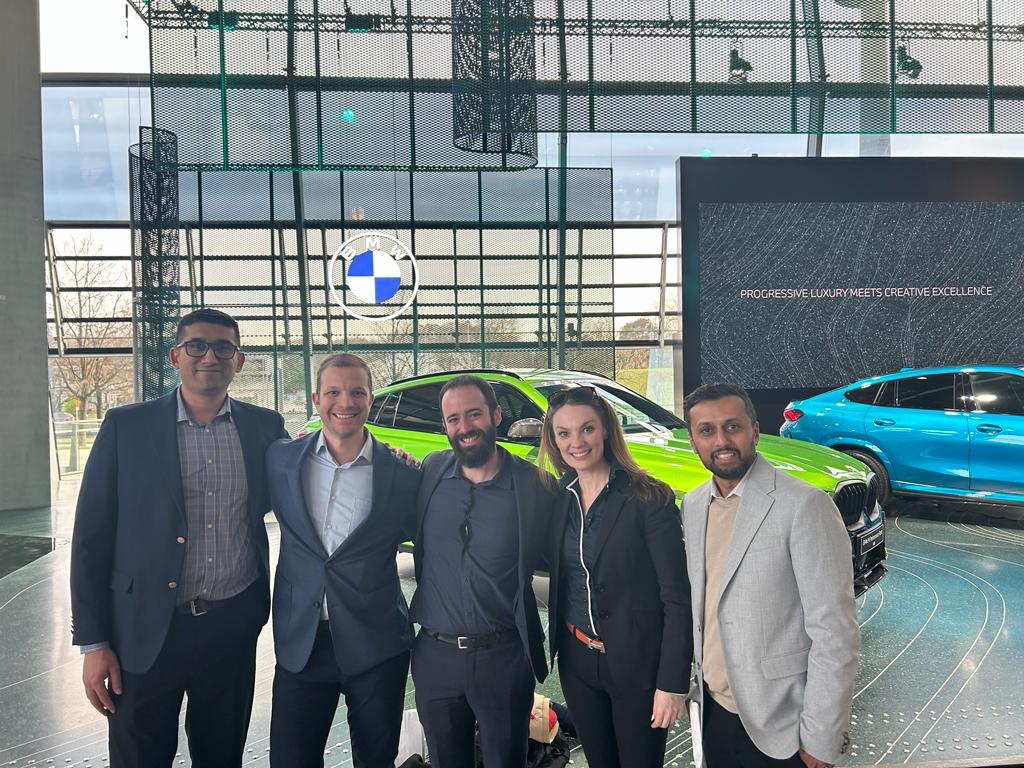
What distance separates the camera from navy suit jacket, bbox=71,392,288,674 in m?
2.50

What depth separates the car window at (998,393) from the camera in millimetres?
7438

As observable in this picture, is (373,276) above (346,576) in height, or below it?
above

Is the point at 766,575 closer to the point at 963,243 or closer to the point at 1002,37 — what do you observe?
the point at 963,243

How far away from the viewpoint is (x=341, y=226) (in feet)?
32.6

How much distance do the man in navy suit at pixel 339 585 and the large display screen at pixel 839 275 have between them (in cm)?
731

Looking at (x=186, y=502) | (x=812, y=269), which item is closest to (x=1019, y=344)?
(x=812, y=269)

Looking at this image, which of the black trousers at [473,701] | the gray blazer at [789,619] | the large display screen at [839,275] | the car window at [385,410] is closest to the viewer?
the gray blazer at [789,619]

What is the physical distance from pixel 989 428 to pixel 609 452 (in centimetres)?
649

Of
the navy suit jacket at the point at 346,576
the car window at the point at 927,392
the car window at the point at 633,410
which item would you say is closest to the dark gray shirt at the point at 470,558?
the navy suit jacket at the point at 346,576

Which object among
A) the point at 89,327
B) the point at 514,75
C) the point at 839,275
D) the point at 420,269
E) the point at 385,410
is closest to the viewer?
the point at 385,410

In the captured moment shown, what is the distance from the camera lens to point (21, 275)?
10.4 m

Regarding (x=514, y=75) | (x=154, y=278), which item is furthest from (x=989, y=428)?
(x=154, y=278)

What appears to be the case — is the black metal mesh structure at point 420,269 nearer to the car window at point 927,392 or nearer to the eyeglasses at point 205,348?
the car window at point 927,392

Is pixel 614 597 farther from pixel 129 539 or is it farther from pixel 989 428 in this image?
pixel 989 428
